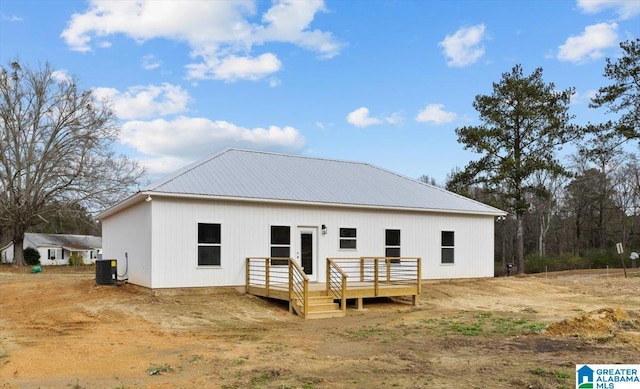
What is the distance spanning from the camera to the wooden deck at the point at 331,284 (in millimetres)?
13961

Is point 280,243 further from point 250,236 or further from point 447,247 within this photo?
point 447,247

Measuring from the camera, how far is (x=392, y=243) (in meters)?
18.8

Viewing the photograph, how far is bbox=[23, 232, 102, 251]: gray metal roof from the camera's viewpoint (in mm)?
52062

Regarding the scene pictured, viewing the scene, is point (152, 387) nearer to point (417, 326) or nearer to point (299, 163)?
point (417, 326)

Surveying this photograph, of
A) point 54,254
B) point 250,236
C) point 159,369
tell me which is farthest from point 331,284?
point 54,254

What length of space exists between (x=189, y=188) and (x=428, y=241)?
8995 millimetres

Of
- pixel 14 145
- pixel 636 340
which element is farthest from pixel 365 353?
pixel 14 145

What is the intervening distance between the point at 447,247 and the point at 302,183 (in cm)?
609

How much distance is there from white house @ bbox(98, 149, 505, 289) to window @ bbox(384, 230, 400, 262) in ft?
0.12

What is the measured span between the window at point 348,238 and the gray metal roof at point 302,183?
0.97 meters

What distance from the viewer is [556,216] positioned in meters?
55.0

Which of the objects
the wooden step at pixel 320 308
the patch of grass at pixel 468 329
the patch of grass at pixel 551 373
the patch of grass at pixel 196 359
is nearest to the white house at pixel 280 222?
the wooden step at pixel 320 308

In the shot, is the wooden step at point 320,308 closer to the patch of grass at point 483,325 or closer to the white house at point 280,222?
the patch of grass at point 483,325

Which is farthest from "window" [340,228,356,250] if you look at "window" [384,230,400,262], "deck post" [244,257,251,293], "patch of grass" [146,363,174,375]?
"patch of grass" [146,363,174,375]
